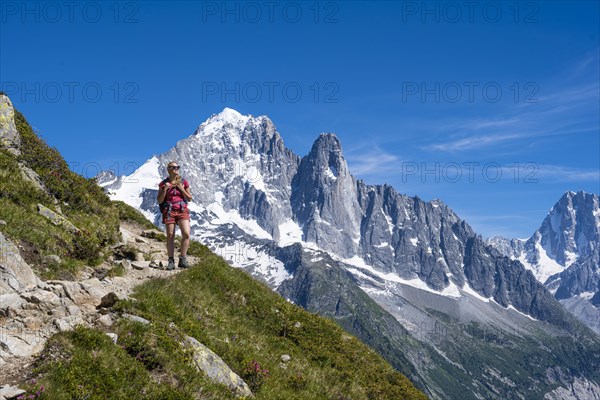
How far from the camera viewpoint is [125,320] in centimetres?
1205

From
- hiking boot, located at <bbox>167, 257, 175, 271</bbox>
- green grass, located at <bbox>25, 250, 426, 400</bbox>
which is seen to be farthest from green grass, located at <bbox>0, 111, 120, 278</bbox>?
green grass, located at <bbox>25, 250, 426, 400</bbox>

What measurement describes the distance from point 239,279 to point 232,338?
189 inches

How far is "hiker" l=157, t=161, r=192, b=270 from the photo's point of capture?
61.2 ft

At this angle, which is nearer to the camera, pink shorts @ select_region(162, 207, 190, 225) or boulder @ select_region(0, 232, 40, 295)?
boulder @ select_region(0, 232, 40, 295)

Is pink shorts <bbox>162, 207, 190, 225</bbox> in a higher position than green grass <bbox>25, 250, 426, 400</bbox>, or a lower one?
higher

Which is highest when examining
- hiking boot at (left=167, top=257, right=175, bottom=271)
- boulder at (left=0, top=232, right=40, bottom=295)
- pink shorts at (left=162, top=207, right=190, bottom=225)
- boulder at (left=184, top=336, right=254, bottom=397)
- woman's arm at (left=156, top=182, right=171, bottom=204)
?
woman's arm at (left=156, top=182, right=171, bottom=204)

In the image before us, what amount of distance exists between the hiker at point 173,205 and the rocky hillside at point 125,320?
3.17ft

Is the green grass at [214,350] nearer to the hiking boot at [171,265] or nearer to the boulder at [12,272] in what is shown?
the hiking boot at [171,265]

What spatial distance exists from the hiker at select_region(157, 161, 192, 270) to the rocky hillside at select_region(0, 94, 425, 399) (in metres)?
0.97

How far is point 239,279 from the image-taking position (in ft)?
65.5

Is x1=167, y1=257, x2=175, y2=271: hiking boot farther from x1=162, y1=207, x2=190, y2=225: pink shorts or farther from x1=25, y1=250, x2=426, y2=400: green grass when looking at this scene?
x1=162, y1=207, x2=190, y2=225: pink shorts

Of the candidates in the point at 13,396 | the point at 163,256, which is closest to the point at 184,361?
the point at 13,396

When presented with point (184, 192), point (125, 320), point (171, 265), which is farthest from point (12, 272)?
point (184, 192)

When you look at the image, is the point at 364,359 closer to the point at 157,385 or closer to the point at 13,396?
the point at 157,385
